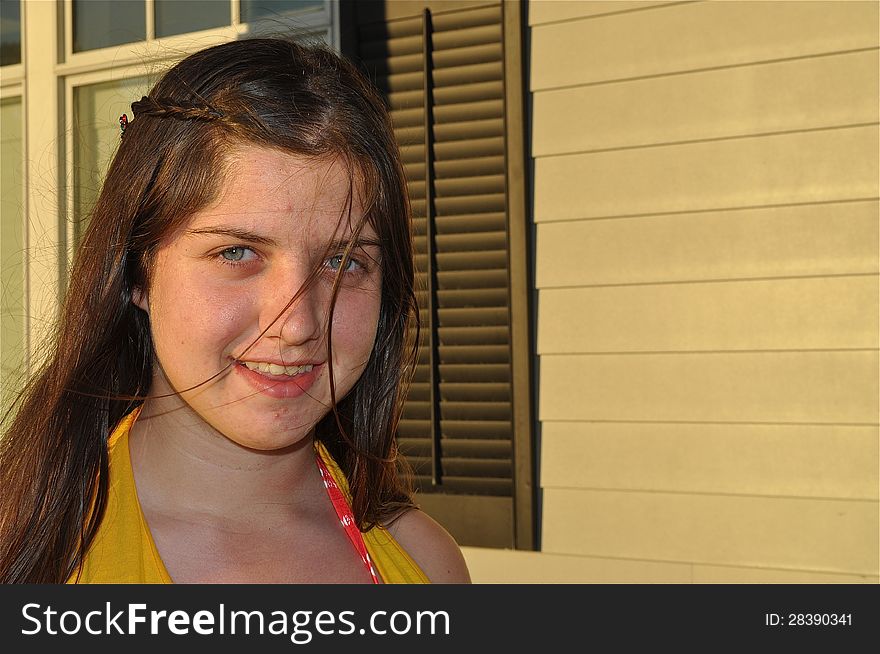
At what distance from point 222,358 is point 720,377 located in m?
1.89

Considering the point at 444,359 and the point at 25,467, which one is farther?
the point at 444,359

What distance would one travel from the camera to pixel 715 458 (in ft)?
8.59

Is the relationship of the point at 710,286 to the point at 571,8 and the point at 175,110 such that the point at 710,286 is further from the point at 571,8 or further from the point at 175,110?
the point at 175,110

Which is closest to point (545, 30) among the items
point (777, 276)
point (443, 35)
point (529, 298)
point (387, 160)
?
point (443, 35)

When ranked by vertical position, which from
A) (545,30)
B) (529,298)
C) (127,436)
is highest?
(545,30)

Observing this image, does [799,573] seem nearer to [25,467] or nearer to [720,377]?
[720,377]

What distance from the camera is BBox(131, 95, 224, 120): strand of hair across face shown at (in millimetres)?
1031

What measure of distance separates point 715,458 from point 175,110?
1941 millimetres

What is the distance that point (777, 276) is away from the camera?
8.34 feet

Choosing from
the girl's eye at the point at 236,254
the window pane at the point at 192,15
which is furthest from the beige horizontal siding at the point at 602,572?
the girl's eye at the point at 236,254

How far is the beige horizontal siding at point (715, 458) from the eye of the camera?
2.49 metres

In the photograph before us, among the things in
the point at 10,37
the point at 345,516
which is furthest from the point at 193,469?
the point at 10,37

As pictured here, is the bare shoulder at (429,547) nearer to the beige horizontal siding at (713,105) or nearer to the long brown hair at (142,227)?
the long brown hair at (142,227)

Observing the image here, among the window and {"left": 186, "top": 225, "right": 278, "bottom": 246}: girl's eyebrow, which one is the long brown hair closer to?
{"left": 186, "top": 225, "right": 278, "bottom": 246}: girl's eyebrow
